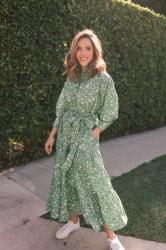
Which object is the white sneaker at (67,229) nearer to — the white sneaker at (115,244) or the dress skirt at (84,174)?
the dress skirt at (84,174)

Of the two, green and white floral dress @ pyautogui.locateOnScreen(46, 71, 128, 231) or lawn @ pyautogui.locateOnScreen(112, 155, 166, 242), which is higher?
green and white floral dress @ pyautogui.locateOnScreen(46, 71, 128, 231)

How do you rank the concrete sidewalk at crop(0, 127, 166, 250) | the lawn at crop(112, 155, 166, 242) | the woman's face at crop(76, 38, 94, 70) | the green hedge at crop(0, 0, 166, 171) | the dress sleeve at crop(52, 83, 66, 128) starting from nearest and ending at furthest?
the woman's face at crop(76, 38, 94, 70) → the dress sleeve at crop(52, 83, 66, 128) → the concrete sidewalk at crop(0, 127, 166, 250) → the lawn at crop(112, 155, 166, 242) → the green hedge at crop(0, 0, 166, 171)

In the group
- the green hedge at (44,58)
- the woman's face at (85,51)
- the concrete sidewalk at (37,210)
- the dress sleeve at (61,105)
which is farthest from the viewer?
the green hedge at (44,58)

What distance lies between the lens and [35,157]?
6305mm

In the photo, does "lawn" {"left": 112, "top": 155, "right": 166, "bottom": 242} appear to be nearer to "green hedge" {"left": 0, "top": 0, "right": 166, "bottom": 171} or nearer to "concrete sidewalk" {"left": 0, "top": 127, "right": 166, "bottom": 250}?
"concrete sidewalk" {"left": 0, "top": 127, "right": 166, "bottom": 250}

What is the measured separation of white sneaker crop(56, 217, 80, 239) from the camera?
415 centimetres

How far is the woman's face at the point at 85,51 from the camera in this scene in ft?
12.1

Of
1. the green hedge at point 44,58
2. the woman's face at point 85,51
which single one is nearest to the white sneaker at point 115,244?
the woman's face at point 85,51

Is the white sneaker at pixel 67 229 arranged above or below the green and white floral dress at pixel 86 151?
below

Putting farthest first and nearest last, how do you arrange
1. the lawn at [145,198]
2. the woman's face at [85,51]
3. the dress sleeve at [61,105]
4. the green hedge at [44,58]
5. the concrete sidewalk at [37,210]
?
the green hedge at [44,58], the lawn at [145,198], the concrete sidewalk at [37,210], the dress sleeve at [61,105], the woman's face at [85,51]

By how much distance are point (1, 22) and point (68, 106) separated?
2086mm

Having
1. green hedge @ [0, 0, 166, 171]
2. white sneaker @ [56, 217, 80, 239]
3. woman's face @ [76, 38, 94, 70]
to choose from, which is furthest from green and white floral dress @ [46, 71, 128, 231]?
green hedge @ [0, 0, 166, 171]

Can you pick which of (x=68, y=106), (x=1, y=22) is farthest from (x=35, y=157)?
(x=68, y=106)

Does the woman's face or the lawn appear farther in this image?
the lawn
